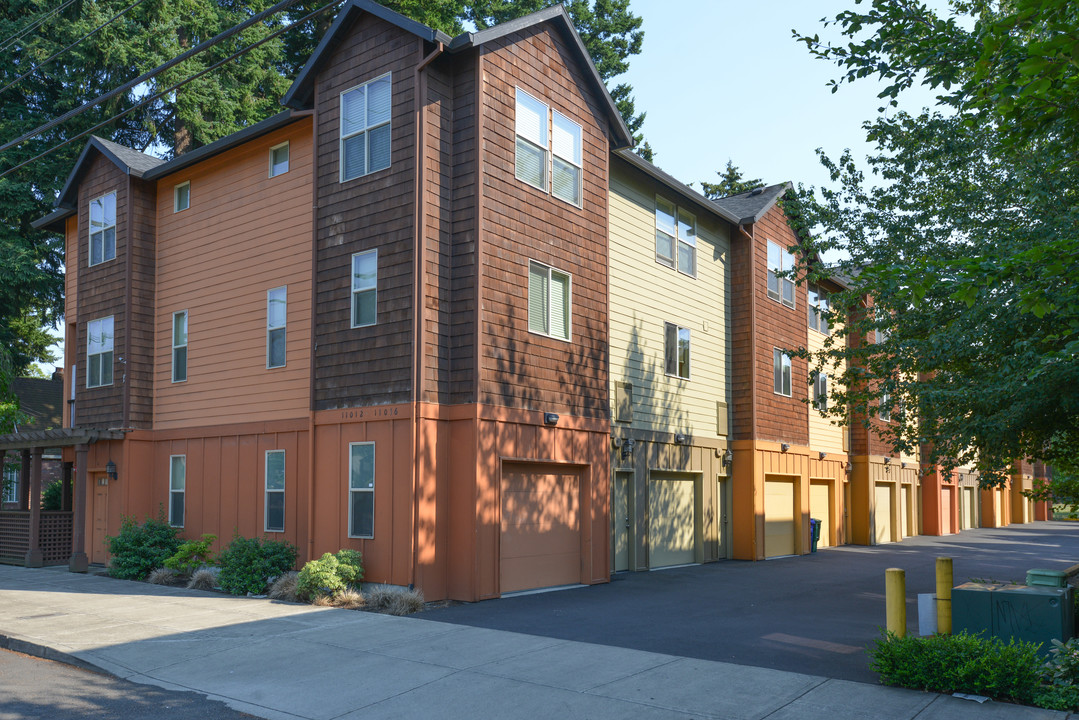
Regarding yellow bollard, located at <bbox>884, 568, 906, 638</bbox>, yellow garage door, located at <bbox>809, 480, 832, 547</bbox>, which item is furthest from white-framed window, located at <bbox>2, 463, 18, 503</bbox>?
yellow bollard, located at <bbox>884, 568, 906, 638</bbox>

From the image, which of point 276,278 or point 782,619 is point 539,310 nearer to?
point 276,278

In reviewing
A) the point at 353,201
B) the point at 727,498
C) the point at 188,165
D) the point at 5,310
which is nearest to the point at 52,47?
the point at 5,310

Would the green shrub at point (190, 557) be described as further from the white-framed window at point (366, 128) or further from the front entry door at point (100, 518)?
the white-framed window at point (366, 128)

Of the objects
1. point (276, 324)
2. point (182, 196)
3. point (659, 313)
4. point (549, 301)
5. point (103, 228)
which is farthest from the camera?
point (103, 228)

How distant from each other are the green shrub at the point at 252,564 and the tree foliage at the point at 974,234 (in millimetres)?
10150

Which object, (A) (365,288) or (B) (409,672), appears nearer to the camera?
(B) (409,672)

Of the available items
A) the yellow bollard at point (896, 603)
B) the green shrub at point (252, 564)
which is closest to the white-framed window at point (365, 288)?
the green shrub at point (252, 564)

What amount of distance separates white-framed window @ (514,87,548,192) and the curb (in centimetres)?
991

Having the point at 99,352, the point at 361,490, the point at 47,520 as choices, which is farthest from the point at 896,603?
the point at 47,520

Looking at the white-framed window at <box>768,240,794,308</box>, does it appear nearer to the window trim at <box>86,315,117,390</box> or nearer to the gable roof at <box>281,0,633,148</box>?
the gable roof at <box>281,0,633,148</box>

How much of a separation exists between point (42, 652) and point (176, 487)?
9.02 meters

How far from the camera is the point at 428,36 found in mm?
14289

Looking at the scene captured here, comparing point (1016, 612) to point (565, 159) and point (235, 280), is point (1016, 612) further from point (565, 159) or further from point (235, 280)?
point (235, 280)

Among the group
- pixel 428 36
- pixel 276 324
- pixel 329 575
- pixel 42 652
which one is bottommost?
pixel 42 652
